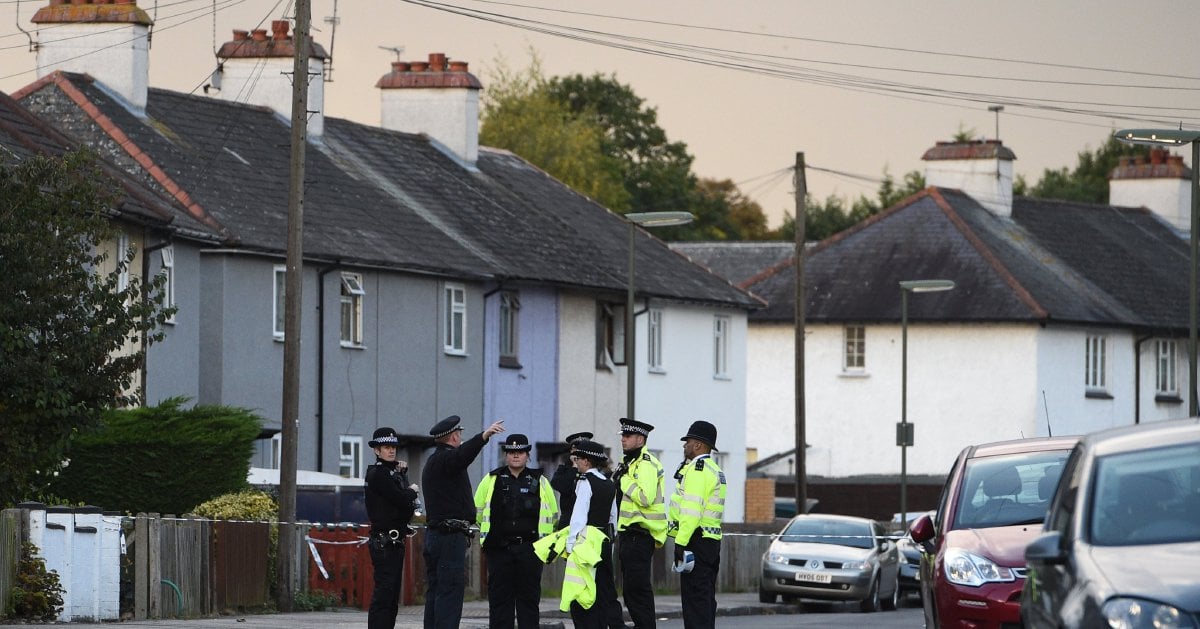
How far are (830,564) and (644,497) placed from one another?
14.9m

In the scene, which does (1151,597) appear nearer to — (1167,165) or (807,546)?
(807,546)

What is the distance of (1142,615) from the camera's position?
29.2 ft

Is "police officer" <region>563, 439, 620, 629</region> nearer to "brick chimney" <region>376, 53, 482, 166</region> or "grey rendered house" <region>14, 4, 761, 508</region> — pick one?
"grey rendered house" <region>14, 4, 761, 508</region>

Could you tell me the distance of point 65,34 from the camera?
3738 cm

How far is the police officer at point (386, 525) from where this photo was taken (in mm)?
17203

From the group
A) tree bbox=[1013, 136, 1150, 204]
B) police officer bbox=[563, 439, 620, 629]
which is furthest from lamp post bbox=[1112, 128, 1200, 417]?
tree bbox=[1013, 136, 1150, 204]

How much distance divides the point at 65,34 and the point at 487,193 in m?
10.7

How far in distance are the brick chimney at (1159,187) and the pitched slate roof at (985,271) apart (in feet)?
14.0

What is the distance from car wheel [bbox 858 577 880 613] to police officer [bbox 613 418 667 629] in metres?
14.8

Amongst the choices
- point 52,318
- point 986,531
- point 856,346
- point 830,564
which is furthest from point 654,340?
point 986,531

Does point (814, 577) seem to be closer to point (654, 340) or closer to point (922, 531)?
point (654, 340)

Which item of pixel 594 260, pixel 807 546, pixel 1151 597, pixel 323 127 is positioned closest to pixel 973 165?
pixel 594 260

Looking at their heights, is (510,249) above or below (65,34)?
below

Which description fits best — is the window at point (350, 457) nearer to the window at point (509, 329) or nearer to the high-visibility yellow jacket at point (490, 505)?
the window at point (509, 329)
